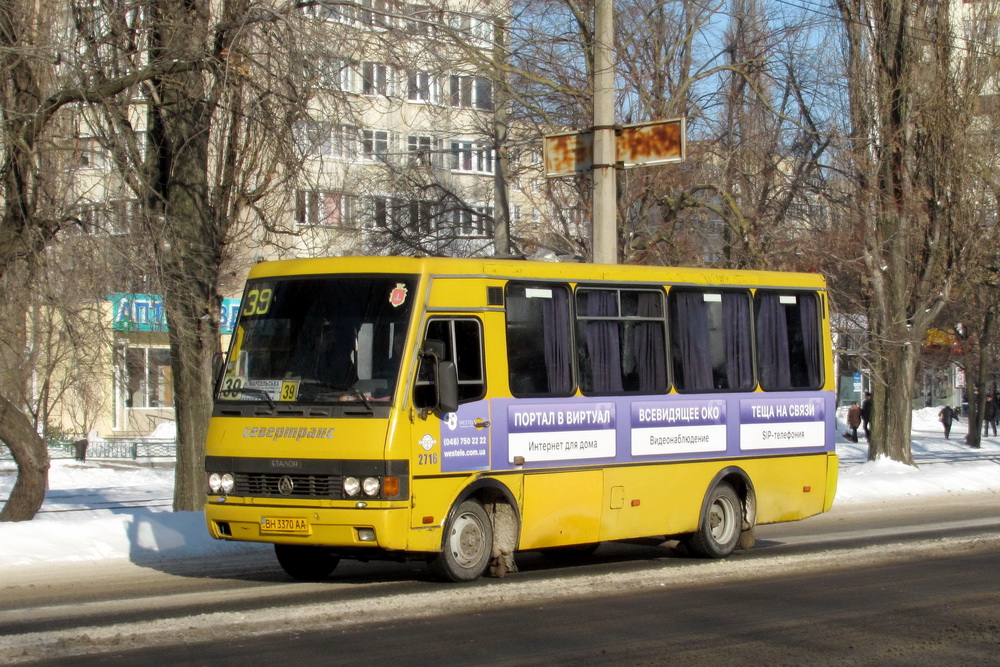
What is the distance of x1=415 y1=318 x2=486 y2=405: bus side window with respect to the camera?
→ 35.7 ft

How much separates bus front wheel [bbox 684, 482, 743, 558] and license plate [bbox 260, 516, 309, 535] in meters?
4.66

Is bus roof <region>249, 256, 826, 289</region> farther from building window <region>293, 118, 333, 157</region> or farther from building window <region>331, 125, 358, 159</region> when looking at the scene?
building window <region>331, 125, 358, 159</region>

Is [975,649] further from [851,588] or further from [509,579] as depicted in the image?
[509,579]

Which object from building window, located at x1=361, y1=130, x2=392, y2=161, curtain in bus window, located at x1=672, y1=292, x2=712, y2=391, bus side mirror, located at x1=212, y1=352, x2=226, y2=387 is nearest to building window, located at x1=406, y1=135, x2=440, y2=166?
building window, located at x1=361, y1=130, x2=392, y2=161

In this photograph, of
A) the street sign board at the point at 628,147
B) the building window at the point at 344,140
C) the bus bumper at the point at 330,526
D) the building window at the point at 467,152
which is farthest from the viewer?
the building window at the point at 467,152

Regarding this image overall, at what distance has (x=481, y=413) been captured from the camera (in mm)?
11078

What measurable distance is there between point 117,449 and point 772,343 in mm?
37639

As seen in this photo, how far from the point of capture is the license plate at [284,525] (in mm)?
10242

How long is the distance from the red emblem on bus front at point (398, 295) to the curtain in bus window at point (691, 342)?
355 centimetres

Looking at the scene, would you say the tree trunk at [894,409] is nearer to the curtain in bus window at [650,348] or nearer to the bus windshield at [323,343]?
the curtain in bus window at [650,348]

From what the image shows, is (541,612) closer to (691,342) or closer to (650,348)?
(650,348)

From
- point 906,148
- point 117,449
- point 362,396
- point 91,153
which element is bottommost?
point 117,449

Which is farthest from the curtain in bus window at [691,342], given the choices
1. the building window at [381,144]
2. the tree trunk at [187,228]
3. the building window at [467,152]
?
the building window at [381,144]

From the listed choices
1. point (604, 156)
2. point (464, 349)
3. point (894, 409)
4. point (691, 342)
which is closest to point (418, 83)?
point (604, 156)
